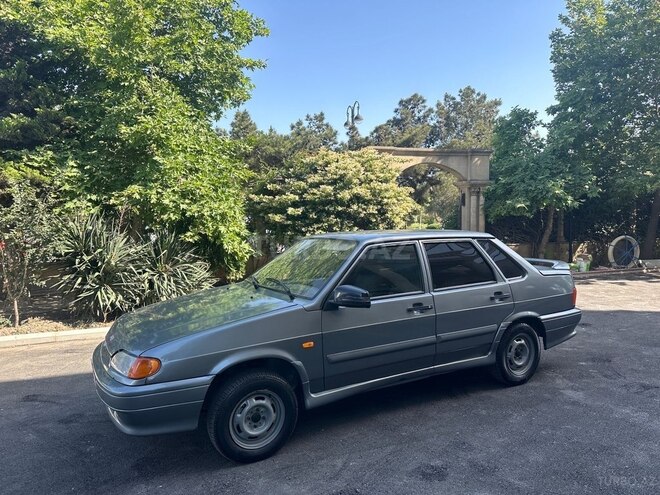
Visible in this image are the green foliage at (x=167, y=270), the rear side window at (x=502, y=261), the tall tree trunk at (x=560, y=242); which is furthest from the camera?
the tall tree trunk at (x=560, y=242)

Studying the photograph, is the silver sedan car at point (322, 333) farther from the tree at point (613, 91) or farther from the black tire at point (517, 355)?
the tree at point (613, 91)

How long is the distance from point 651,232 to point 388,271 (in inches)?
632

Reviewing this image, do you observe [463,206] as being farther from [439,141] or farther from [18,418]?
[439,141]

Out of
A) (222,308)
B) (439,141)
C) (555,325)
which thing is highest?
(439,141)

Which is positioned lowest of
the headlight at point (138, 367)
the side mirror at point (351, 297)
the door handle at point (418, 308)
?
the headlight at point (138, 367)

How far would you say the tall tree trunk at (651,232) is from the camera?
612 inches

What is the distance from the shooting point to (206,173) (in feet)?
29.2

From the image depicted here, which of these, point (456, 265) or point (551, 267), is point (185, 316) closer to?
point (456, 265)

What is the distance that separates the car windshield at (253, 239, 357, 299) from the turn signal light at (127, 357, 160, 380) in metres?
1.22

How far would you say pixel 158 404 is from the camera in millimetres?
2959

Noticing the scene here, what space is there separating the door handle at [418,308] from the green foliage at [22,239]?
20.3 feet

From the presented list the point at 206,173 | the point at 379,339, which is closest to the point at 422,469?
the point at 379,339

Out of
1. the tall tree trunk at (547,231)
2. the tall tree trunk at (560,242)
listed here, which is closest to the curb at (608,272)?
the tall tree trunk at (547,231)

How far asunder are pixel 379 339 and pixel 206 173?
6315mm
